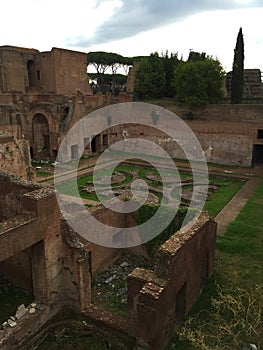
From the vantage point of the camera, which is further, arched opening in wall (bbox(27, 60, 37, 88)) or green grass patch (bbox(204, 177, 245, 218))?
arched opening in wall (bbox(27, 60, 37, 88))

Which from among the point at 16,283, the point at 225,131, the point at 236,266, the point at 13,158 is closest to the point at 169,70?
the point at 225,131

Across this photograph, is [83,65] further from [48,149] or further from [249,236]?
[249,236]

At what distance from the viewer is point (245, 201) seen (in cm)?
1816

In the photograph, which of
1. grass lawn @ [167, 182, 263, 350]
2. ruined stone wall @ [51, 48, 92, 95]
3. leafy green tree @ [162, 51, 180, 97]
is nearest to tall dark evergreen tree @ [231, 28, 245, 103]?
leafy green tree @ [162, 51, 180, 97]

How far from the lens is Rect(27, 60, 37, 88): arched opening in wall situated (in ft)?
126

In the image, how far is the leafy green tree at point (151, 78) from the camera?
31.2 meters

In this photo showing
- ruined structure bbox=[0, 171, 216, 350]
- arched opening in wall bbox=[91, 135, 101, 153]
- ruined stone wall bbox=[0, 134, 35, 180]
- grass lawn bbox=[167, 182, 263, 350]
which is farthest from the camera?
arched opening in wall bbox=[91, 135, 101, 153]

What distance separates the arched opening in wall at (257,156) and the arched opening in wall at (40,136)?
16619 millimetres

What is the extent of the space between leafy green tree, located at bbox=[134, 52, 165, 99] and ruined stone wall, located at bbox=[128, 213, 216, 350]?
76.0 feet

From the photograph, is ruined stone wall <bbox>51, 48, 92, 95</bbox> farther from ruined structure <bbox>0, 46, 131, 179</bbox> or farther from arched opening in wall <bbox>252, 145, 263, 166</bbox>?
arched opening in wall <bbox>252, 145, 263, 166</bbox>

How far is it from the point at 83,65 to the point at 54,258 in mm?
33422

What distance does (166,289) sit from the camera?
810 centimetres

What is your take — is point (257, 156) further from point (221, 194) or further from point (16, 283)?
point (16, 283)

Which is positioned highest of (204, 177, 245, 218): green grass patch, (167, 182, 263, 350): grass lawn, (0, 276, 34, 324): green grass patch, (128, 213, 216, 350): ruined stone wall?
(128, 213, 216, 350): ruined stone wall
